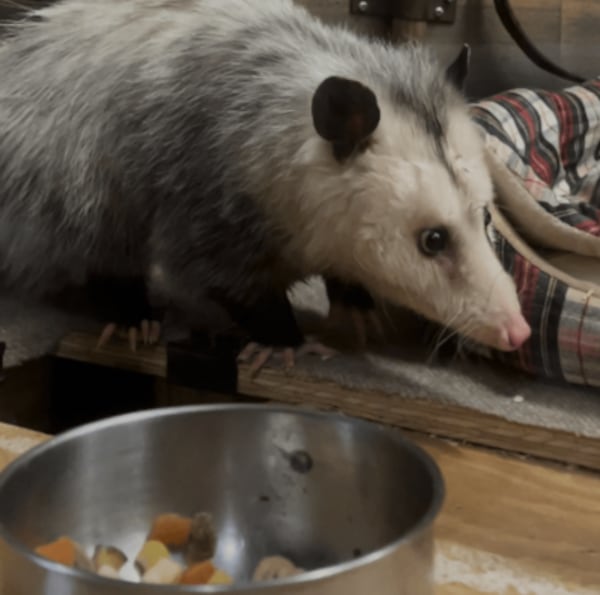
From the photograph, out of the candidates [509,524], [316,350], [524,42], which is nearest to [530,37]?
[524,42]

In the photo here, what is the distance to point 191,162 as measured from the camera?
1.44 m

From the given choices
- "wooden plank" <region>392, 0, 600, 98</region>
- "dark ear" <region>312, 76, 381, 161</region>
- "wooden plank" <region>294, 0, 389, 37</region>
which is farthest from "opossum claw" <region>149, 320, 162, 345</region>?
"wooden plank" <region>392, 0, 600, 98</region>

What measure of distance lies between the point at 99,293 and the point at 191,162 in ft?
1.13

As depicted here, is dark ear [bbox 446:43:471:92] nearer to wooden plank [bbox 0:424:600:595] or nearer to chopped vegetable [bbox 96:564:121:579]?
wooden plank [bbox 0:424:600:595]

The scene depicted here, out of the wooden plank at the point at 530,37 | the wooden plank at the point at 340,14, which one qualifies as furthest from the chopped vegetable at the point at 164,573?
the wooden plank at the point at 530,37

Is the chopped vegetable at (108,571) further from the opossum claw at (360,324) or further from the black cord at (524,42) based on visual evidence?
the black cord at (524,42)

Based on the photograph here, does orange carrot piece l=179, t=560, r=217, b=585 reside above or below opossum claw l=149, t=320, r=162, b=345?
above

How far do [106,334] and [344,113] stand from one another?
606 millimetres

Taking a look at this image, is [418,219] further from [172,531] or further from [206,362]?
[172,531]

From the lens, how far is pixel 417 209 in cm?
130

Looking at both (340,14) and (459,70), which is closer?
(459,70)

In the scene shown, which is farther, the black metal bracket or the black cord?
the black cord

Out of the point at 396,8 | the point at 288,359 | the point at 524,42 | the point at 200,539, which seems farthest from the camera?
the point at 524,42

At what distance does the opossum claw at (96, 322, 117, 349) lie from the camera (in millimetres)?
1636
